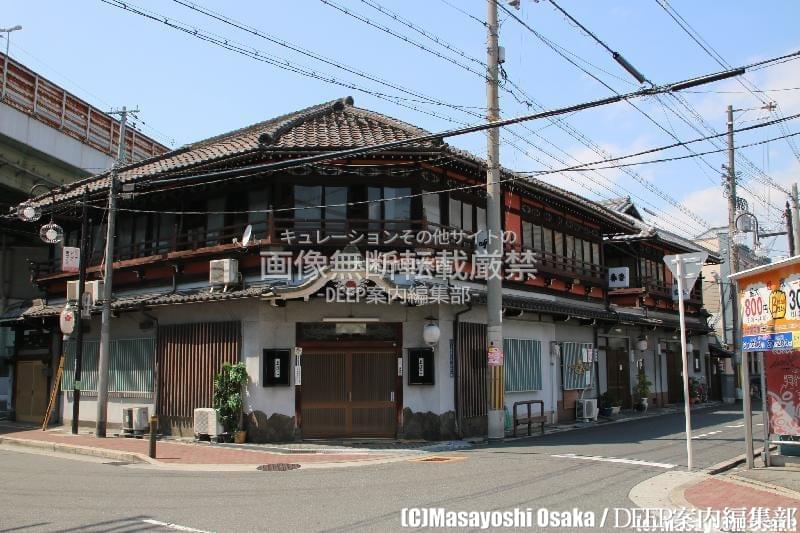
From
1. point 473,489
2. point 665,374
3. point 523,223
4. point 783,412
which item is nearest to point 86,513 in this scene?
point 473,489

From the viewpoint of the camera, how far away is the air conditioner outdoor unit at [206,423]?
17500 millimetres

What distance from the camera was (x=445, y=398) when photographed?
18.0m

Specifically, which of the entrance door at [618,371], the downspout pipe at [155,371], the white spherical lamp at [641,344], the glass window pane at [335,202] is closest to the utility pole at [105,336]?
the downspout pipe at [155,371]

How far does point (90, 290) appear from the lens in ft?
70.3

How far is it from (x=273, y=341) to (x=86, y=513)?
28.0 feet

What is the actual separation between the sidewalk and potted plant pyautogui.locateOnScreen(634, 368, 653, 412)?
16789 millimetres

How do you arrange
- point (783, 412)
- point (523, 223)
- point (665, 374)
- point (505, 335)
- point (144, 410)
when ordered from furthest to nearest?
point (665, 374) → point (523, 223) → point (505, 335) → point (144, 410) → point (783, 412)

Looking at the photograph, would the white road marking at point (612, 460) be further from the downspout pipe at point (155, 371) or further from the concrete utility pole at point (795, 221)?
the concrete utility pole at point (795, 221)

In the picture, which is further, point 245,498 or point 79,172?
point 79,172

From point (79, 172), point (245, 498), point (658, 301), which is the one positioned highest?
point (79, 172)

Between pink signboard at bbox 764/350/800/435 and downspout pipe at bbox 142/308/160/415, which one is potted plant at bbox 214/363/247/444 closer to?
downspout pipe at bbox 142/308/160/415

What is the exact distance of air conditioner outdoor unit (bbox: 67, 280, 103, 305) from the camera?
69.3ft

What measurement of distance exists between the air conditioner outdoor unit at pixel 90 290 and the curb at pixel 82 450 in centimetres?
452

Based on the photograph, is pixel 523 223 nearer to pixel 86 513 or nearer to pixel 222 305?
pixel 222 305
